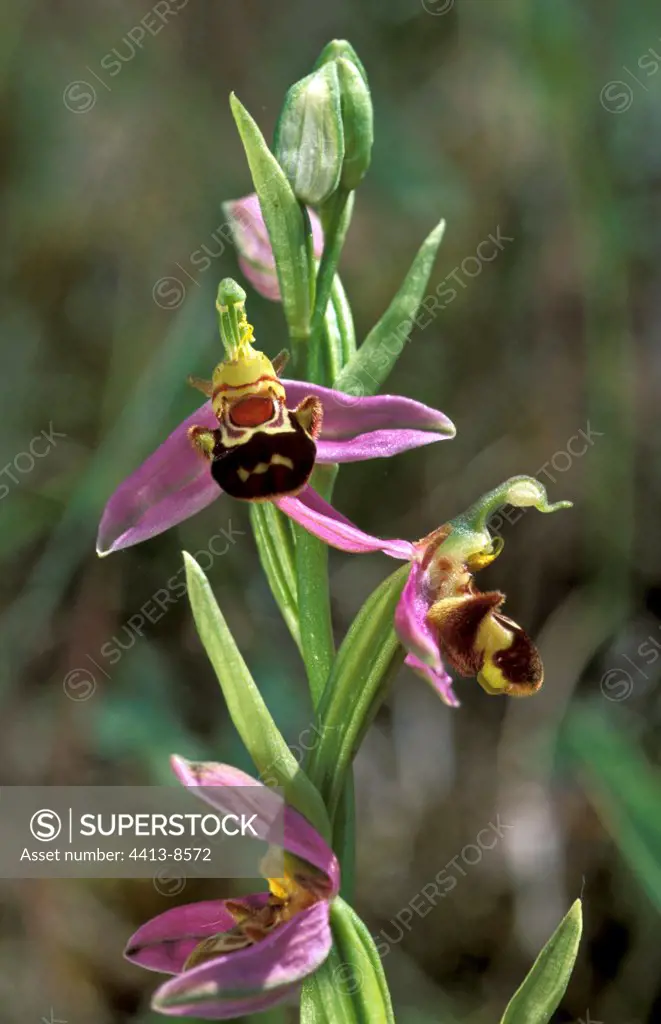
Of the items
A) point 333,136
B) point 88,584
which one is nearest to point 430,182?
point 88,584

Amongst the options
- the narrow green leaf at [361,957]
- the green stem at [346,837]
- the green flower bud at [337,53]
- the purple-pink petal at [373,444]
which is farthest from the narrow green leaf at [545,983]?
the green flower bud at [337,53]

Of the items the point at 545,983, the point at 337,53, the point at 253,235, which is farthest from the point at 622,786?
the point at 337,53

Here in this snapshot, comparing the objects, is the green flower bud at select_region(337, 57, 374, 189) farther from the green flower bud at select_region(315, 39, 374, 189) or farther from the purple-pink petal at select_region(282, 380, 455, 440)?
the purple-pink petal at select_region(282, 380, 455, 440)

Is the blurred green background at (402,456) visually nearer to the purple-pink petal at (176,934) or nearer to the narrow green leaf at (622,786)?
the narrow green leaf at (622,786)

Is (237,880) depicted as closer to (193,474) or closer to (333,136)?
(193,474)

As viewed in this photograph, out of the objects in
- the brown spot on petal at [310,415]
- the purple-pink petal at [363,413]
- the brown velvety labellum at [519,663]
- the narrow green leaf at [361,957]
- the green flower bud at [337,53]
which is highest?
the green flower bud at [337,53]
